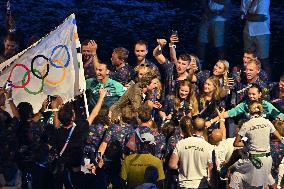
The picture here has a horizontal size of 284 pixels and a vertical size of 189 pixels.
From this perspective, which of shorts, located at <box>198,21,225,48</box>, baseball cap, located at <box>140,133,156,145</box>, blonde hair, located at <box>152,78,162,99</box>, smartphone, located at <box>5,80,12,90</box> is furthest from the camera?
shorts, located at <box>198,21,225,48</box>

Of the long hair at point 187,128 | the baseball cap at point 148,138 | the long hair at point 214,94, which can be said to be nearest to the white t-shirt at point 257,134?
the long hair at point 187,128

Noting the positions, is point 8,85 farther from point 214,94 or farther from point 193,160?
point 214,94

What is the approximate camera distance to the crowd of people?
30.0 feet

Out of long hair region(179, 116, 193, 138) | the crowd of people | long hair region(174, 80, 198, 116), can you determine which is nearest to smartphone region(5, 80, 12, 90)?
the crowd of people

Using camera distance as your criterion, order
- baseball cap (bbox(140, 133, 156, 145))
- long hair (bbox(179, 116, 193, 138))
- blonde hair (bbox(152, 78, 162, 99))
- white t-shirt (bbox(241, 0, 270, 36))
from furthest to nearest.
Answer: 1. white t-shirt (bbox(241, 0, 270, 36))
2. blonde hair (bbox(152, 78, 162, 99))
3. long hair (bbox(179, 116, 193, 138))
4. baseball cap (bbox(140, 133, 156, 145))

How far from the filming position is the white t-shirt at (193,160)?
9148 millimetres

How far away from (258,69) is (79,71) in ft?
9.93

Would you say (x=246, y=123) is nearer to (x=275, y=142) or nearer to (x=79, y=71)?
(x=275, y=142)

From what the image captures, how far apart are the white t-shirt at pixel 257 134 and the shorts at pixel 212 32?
7.75 metres

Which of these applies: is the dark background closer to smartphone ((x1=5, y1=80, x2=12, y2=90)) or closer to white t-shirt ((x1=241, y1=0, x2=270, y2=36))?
white t-shirt ((x1=241, y1=0, x2=270, y2=36))

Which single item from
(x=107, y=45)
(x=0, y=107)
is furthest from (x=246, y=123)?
(x=107, y=45)

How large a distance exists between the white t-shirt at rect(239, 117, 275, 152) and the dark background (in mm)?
7376

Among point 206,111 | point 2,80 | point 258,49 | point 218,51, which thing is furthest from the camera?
point 218,51

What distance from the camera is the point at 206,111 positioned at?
37.1 feet
